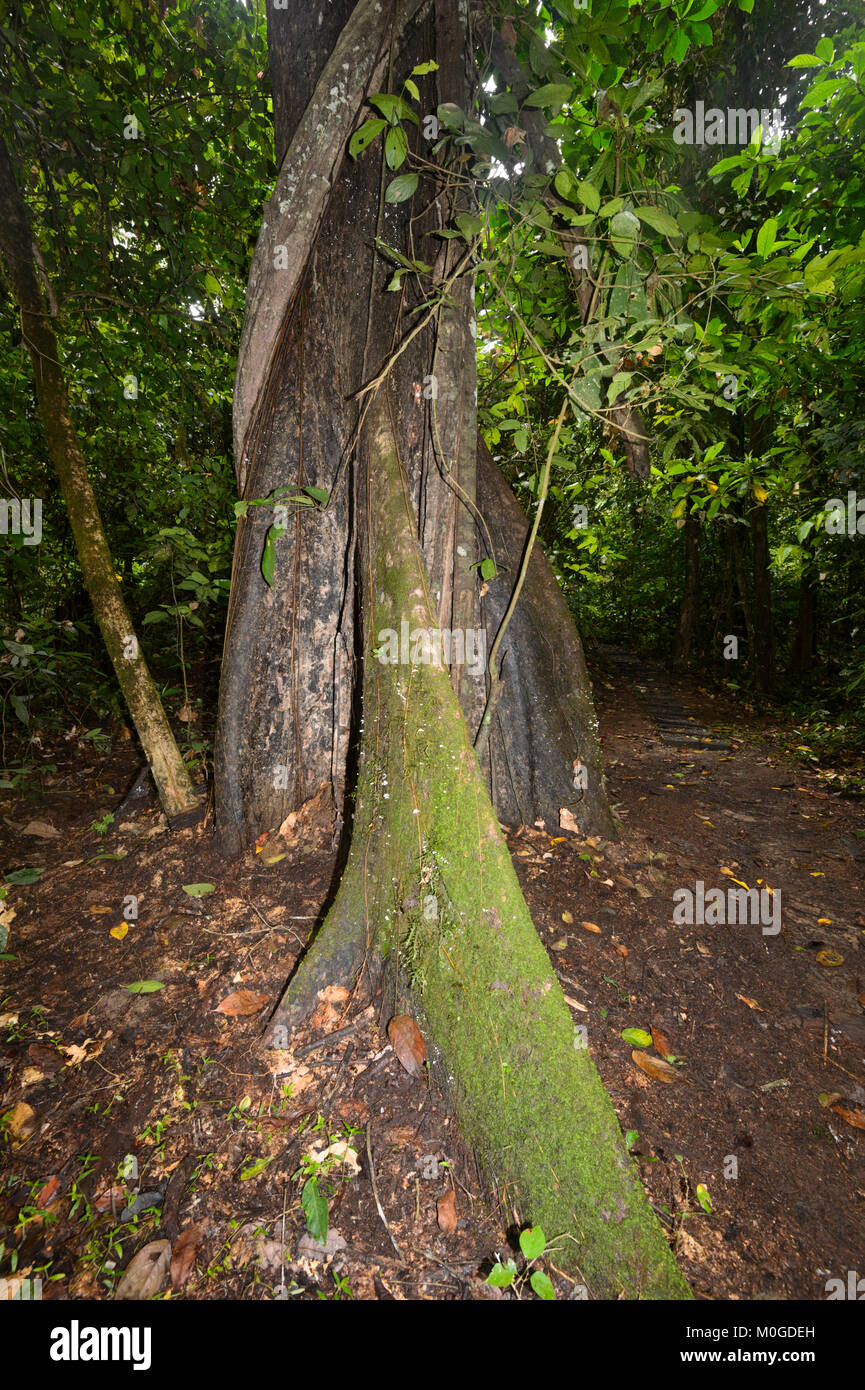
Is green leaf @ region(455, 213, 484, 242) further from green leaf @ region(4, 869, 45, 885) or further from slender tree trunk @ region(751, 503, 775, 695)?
slender tree trunk @ region(751, 503, 775, 695)

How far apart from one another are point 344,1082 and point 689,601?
963 centimetres

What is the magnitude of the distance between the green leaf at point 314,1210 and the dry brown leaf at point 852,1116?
157 centimetres

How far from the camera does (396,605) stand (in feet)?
6.77

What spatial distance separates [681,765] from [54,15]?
616cm

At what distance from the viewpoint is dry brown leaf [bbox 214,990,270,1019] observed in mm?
1912

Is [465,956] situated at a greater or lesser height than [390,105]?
lesser

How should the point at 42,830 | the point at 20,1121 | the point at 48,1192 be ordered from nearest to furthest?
the point at 48,1192 → the point at 20,1121 → the point at 42,830

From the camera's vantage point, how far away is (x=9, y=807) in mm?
3604

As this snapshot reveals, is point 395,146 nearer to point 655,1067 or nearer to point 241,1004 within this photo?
point 241,1004

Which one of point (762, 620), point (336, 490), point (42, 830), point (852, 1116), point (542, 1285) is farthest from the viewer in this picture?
point (762, 620)


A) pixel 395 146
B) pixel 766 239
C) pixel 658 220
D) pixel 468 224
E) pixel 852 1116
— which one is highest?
pixel 395 146

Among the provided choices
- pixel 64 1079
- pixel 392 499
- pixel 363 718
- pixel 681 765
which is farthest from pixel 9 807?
pixel 681 765

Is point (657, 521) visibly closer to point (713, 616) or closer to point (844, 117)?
point (713, 616)

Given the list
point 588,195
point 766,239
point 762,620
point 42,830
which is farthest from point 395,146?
point 762,620
